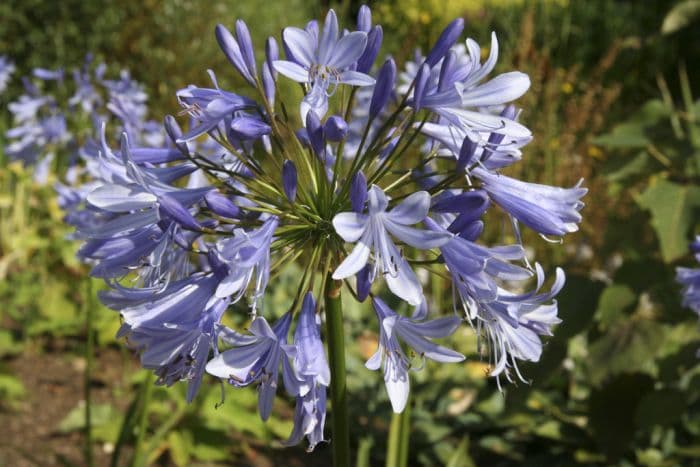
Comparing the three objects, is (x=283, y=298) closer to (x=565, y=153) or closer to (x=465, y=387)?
(x=465, y=387)

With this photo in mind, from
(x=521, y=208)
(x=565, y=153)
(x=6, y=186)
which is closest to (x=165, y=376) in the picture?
(x=521, y=208)

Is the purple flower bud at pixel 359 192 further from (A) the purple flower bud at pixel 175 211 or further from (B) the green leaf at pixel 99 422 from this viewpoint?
(B) the green leaf at pixel 99 422

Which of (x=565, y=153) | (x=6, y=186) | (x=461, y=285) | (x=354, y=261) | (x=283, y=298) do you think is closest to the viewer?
(x=354, y=261)

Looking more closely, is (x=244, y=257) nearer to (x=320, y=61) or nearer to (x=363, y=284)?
(x=363, y=284)

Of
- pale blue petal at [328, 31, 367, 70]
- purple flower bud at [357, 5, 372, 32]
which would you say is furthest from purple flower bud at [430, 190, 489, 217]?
purple flower bud at [357, 5, 372, 32]

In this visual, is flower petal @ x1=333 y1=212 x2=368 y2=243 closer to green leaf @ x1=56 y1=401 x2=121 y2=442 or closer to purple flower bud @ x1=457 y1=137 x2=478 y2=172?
purple flower bud @ x1=457 y1=137 x2=478 y2=172
